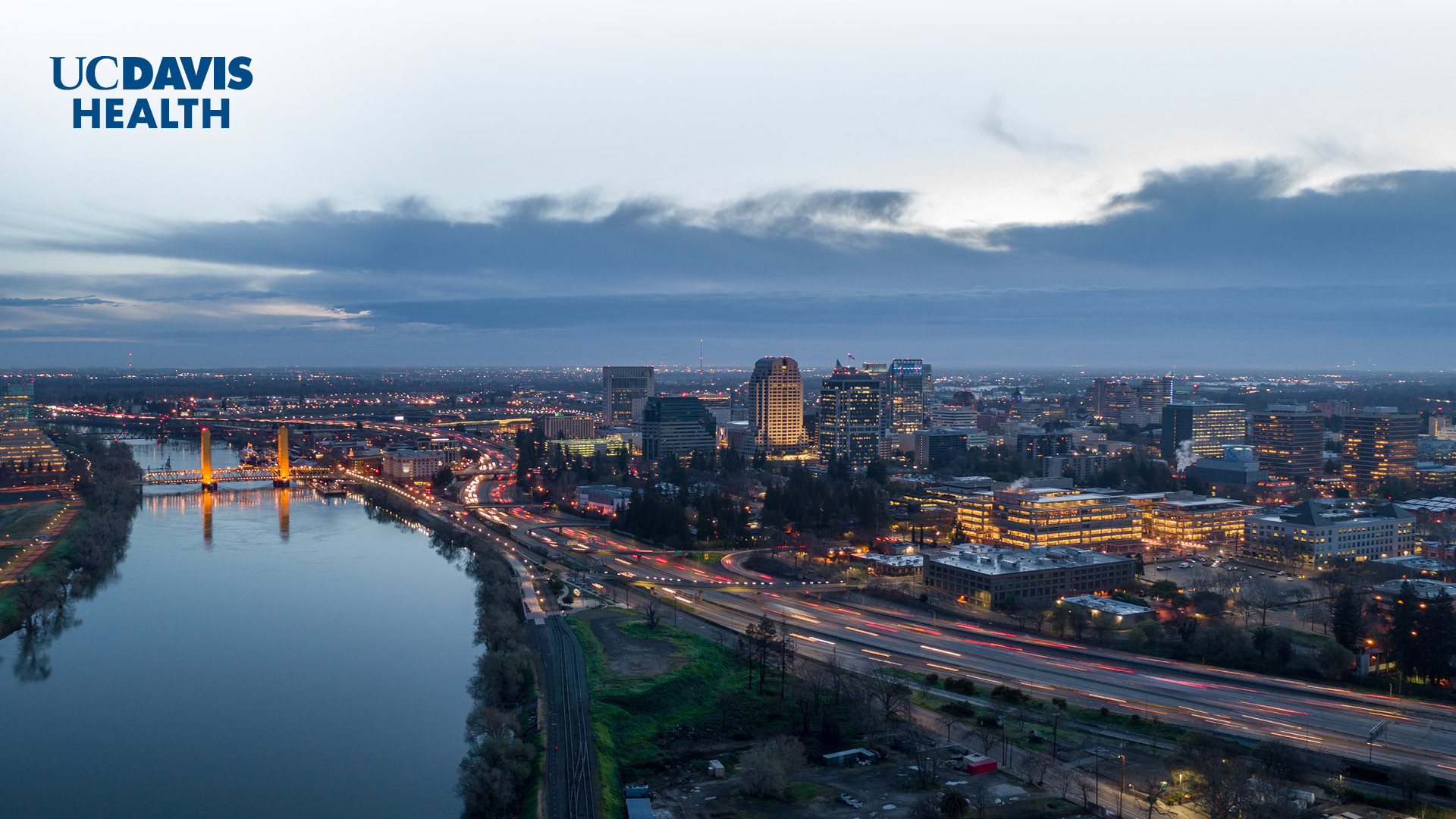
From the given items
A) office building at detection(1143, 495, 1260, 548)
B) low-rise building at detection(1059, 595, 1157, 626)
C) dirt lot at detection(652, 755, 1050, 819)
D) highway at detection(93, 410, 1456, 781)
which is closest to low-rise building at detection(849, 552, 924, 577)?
highway at detection(93, 410, 1456, 781)

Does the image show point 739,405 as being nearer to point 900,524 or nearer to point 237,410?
point 237,410

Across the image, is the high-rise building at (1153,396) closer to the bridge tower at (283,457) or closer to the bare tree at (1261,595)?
the bare tree at (1261,595)

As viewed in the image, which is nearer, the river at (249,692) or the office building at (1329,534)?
the river at (249,692)

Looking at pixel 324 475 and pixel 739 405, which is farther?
pixel 739 405

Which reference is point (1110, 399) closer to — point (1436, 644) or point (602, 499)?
point (602, 499)

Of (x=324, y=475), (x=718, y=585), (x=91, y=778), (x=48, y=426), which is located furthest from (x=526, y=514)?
(x=48, y=426)

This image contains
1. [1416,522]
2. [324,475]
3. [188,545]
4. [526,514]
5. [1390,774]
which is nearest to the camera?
[1390,774]

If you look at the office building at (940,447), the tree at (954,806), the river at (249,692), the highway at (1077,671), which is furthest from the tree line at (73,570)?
the office building at (940,447)
